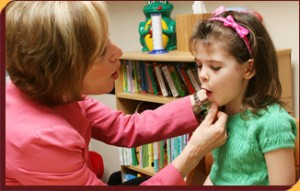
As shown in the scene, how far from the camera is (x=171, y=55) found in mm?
1321

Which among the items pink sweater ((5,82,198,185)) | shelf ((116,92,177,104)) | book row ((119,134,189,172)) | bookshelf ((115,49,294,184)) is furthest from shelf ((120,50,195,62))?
pink sweater ((5,82,198,185))

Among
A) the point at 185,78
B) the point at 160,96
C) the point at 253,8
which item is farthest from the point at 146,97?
the point at 253,8

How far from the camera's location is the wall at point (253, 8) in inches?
50.8

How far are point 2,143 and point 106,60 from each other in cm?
26

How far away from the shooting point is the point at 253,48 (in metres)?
Result: 0.77

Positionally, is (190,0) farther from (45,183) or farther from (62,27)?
(45,183)

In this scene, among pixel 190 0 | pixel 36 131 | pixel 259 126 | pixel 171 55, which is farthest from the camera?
pixel 190 0

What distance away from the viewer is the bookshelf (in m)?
1.26

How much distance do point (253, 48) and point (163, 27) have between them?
2.38ft

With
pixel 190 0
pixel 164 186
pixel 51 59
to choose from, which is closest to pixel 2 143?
pixel 51 59

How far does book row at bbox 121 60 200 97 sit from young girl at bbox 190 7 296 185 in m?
0.53

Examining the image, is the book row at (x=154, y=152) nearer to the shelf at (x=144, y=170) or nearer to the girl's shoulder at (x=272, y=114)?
the shelf at (x=144, y=170)

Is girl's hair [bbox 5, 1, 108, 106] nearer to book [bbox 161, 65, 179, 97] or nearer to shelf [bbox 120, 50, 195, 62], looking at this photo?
shelf [bbox 120, 50, 195, 62]

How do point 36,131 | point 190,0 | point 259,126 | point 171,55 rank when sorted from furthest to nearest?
point 190,0 < point 171,55 < point 259,126 < point 36,131
